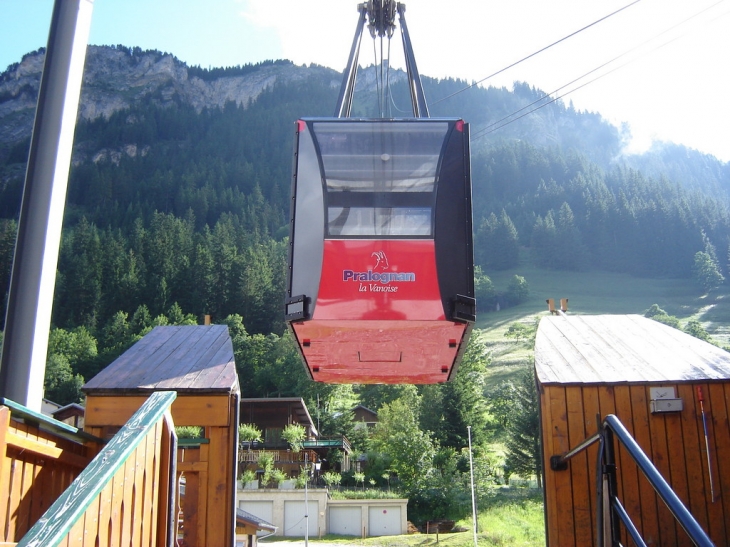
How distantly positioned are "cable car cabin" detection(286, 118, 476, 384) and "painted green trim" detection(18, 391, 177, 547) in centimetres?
273

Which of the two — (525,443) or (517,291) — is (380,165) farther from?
(517,291)

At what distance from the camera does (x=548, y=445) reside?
6352 mm

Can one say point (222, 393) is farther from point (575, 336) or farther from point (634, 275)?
point (634, 275)

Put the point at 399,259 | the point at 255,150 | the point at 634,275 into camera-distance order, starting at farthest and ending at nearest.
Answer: the point at 255,150 < the point at 634,275 < the point at 399,259

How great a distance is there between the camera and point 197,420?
6.64 m

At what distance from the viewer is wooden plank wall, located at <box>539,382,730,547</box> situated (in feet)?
20.2

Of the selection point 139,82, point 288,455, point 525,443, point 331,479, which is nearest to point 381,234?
point 331,479

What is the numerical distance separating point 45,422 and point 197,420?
274cm

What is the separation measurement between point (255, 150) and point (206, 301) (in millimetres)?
59993

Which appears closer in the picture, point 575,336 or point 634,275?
point 575,336

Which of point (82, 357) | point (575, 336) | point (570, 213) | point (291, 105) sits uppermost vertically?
point (291, 105)

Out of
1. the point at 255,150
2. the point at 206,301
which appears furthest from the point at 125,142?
the point at 206,301

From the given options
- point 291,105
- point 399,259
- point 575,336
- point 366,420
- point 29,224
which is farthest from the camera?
point 291,105

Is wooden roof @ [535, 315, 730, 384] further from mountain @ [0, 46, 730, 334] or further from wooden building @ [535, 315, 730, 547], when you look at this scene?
mountain @ [0, 46, 730, 334]
